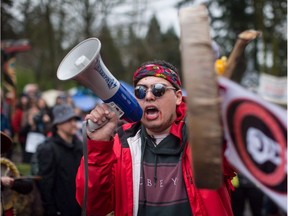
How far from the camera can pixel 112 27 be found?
69.9ft

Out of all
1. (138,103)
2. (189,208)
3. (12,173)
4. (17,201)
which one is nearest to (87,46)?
(138,103)

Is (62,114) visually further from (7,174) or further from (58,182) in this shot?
(7,174)

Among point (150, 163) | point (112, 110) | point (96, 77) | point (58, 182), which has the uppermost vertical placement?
point (96, 77)

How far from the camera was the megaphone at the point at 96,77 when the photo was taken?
2398 mm

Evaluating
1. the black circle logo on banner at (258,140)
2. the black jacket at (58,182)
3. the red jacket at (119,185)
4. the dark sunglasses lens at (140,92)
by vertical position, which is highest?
the dark sunglasses lens at (140,92)

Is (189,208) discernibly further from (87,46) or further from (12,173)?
(12,173)

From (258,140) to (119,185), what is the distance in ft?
3.24

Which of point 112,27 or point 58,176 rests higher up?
point 112,27

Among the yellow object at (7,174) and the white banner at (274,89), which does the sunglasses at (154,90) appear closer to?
the yellow object at (7,174)

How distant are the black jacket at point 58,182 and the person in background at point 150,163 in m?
2.45

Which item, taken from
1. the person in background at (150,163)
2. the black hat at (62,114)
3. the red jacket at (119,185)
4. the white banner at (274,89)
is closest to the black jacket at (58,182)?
the black hat at (62,114)

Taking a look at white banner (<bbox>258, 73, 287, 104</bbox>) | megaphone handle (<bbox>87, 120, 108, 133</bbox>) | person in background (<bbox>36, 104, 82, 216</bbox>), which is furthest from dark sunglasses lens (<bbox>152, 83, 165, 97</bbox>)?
white banner (<bbox>258, 73, 287, 104</bbox>)

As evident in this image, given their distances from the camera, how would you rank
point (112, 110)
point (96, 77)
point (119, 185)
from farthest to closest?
point (119, 185)
point (112, 110)
point (96, 77)

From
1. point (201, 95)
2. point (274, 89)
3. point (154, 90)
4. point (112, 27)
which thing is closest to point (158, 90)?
point (154, 90)
